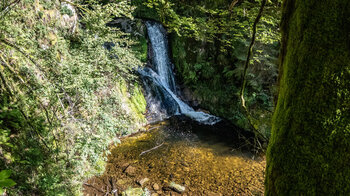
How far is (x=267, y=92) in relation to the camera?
27.8 feet

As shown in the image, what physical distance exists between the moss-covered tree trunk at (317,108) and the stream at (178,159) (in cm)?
170

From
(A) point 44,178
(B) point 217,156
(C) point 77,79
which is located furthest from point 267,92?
(A) point 44,178

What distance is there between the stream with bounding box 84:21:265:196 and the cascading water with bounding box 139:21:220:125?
0.19 ft

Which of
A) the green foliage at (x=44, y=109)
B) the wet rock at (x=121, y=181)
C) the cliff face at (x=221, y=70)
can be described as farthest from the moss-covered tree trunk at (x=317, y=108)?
the cliff face at (x=221, y=70)

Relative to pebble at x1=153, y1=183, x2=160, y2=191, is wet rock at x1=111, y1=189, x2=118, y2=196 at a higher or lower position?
higher

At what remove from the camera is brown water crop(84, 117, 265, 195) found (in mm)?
4723

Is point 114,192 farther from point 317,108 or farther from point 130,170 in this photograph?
point 317,108

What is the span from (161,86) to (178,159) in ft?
17.5

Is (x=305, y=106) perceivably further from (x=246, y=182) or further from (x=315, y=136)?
(x=246, y=182)

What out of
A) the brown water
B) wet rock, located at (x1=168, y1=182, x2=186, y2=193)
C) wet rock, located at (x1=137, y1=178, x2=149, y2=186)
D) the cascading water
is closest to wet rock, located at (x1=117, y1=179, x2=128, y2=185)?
the brown water

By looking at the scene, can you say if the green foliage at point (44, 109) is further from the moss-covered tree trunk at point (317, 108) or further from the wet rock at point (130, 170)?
the moss-covered tree trunk at point (317, 108)

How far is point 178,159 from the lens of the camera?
5926 millimetres

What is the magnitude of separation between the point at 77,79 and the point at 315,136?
3.77 meters

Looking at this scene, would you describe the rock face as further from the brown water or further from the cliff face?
the cliff face
